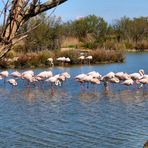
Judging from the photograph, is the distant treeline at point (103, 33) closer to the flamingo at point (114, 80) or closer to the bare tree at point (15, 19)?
the flamingo at point (114, 80)

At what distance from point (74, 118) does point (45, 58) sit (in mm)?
20155

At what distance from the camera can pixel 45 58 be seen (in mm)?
31781

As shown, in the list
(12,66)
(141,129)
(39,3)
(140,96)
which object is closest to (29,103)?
(140,96)

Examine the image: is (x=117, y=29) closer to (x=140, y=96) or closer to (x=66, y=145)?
(x=140, y=96)

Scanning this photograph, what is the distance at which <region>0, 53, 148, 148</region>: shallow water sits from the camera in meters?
9.37

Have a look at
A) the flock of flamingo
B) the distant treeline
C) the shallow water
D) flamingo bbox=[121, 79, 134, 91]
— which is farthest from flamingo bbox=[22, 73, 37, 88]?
the distant treeline

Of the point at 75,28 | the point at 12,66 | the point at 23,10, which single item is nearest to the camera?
the point at 23,10

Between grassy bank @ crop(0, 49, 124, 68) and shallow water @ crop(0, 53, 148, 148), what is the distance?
12.2 m

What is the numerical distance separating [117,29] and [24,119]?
173 ft

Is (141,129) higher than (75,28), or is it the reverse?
(75,28)

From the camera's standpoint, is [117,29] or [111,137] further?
[117,29]

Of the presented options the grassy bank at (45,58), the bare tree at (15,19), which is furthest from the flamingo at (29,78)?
the bare tree at (15,19)

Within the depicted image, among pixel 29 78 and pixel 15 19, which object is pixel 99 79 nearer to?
pixel 29 78

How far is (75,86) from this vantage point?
63.0ft
